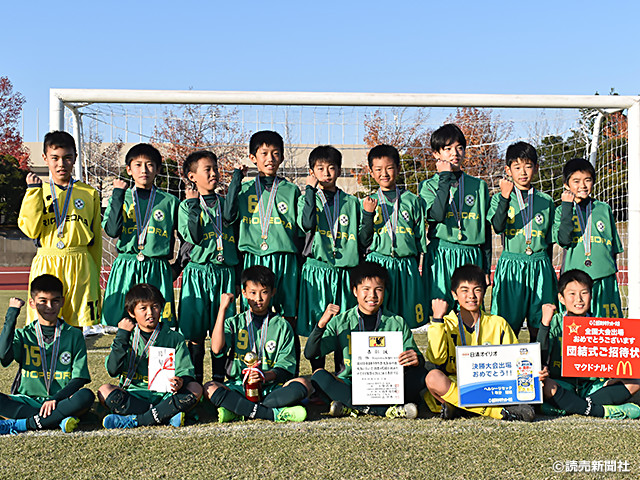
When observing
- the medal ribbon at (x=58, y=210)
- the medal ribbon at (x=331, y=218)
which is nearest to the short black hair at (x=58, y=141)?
the medal ribbon at (x=58, y=210)

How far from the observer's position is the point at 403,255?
450 cm

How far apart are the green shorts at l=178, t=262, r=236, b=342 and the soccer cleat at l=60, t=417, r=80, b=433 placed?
106 cm

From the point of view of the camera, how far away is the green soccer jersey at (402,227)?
4.50 meters

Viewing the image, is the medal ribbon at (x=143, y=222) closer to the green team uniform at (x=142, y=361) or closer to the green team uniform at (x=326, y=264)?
the green team uniform at (x=142, y=361)

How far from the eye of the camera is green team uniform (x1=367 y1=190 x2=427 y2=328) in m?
4.50

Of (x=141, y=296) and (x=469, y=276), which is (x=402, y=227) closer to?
(x=469, y=276)

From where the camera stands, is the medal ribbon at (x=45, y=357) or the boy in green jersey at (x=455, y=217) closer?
the medal ribbon at (x=45, y=357)

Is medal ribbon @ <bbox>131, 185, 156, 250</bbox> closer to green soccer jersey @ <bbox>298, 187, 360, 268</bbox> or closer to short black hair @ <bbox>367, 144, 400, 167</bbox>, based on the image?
green soccer jersey @ <bbox>298, 187, 360, 268</bbox>

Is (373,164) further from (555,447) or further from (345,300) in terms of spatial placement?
(555,447)

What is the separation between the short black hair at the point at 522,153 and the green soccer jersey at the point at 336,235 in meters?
1.26

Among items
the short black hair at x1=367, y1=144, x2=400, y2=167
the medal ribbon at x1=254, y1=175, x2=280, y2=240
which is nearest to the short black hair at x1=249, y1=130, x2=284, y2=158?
the medal ribbon at x1=254, y1=175, x2=280, y2=240

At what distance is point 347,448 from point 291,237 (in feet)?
5.70

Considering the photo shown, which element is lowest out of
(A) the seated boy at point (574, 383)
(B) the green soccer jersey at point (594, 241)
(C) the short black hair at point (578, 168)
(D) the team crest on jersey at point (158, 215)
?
(A) the seated boy at point (574, 383)

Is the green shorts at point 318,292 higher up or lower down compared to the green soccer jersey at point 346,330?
higher up
